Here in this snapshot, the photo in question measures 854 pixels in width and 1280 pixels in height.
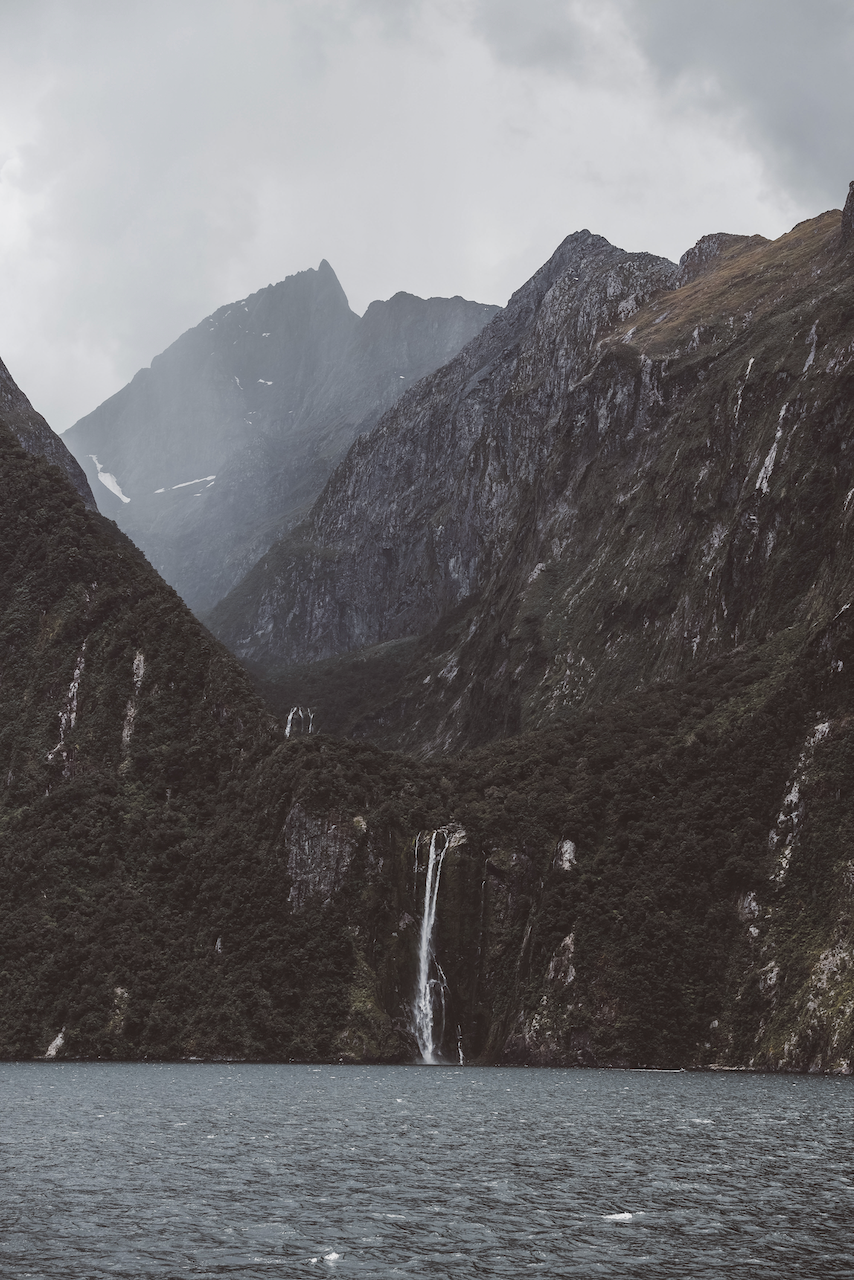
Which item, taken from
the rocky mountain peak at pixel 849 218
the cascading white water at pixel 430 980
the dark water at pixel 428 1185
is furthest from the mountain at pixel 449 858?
the dark water at pixel 428 1185

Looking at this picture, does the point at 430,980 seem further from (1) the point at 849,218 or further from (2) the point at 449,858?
(1) the point at 849,218

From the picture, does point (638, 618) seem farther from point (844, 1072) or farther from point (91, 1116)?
point (91, 1116)

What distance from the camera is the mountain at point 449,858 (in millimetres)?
114688

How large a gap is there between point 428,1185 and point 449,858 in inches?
3683

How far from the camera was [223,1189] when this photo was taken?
4203cm

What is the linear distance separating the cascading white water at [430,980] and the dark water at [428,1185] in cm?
4765

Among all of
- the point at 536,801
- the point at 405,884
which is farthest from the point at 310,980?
the point at 536,801

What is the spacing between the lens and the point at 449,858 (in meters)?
136

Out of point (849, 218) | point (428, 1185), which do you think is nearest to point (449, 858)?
point (428, 1185)

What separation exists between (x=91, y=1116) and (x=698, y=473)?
14551 centimetres

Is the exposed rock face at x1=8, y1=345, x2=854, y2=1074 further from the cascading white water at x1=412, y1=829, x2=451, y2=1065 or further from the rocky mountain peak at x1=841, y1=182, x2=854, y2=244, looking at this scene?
the rocky mountain peak at x1=841, y1=182, x2=854, y2=244

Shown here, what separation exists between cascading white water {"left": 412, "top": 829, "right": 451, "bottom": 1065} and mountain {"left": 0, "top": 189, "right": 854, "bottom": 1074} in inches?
9.7

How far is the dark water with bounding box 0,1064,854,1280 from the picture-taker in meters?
31.6

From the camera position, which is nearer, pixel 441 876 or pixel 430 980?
pixel 430 980
